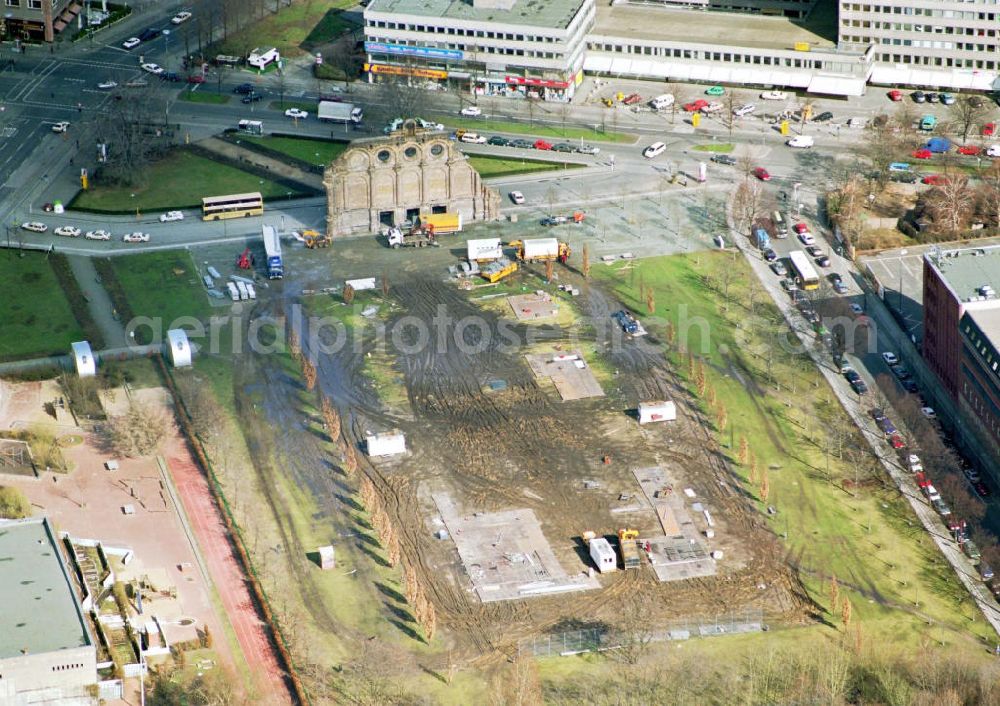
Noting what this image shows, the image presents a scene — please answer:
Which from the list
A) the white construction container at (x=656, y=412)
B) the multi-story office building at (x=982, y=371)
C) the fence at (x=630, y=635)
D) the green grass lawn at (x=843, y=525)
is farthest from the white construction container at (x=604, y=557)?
the multi-story office building at (x=982, y=371)

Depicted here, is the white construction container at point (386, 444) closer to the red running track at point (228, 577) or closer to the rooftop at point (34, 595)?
the red running track at point (228, 577)

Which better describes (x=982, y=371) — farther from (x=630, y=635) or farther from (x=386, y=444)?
(x=386, y=444)

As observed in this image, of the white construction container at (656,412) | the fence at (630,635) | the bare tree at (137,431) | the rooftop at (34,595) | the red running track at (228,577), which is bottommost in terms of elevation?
the fence at (630,635)

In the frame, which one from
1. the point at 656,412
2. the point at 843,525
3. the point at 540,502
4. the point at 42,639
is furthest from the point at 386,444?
the point at 843,525

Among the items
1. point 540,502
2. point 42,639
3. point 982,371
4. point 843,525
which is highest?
point 982,371

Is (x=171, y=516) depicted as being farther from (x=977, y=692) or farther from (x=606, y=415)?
(x=977, y=692)

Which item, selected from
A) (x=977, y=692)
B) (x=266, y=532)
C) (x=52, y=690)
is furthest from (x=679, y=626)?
(x=52, y=690)

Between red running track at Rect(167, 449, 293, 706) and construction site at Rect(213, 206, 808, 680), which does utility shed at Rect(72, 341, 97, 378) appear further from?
red running track at Rect(167, 449, 293, 706)
